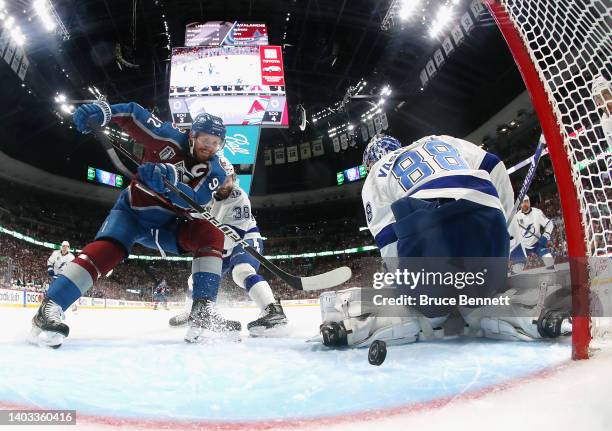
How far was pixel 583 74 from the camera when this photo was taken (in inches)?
60.8

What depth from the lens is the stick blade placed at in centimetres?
189

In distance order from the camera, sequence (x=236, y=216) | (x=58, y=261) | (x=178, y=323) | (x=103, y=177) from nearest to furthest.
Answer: (x=236, y=216)
(x=178, y=323)
(x=58, y=261)
(x=103, y=177)

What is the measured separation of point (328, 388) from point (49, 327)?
126 centimetres

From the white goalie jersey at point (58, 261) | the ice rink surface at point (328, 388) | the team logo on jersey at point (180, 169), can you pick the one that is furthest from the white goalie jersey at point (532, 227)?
the white goalie jersey at point (58, 261)

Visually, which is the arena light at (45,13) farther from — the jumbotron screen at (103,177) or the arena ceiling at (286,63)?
the jumbotron screen at (103,177)

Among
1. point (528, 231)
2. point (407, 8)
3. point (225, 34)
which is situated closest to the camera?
point (528, 231)

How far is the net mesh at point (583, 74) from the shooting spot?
1.36m

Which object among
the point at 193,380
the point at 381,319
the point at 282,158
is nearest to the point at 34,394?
the point at 193,380

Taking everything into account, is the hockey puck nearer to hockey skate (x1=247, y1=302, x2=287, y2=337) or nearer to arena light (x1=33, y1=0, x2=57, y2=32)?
hockey skate (x1=247, y1=302, x2=287, y2=337)

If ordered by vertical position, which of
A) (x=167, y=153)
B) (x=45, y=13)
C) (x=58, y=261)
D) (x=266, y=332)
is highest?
(x=45, y=13)

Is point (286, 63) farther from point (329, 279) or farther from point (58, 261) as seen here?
point (329, 279)

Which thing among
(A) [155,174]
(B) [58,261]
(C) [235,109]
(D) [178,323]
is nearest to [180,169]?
(A) [155,174]

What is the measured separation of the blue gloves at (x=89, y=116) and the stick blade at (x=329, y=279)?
130 cm

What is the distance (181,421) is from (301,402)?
0.76 feet
